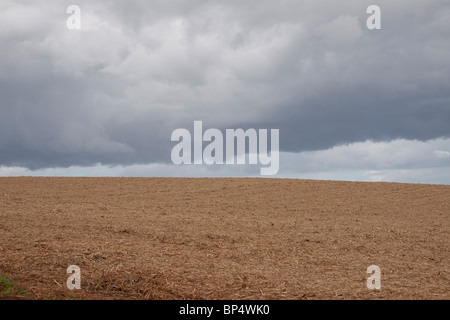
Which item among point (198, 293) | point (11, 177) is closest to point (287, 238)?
point (198, 293)

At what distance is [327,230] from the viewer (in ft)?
59.8

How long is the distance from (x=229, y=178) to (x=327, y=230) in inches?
861

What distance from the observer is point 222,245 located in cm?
1444

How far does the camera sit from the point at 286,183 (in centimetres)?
3725

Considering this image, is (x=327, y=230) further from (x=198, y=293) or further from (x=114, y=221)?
(x=198, y=293)

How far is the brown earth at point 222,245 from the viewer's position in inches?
368

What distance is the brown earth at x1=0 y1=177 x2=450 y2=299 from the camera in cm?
934

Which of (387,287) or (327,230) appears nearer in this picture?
(387,287)
